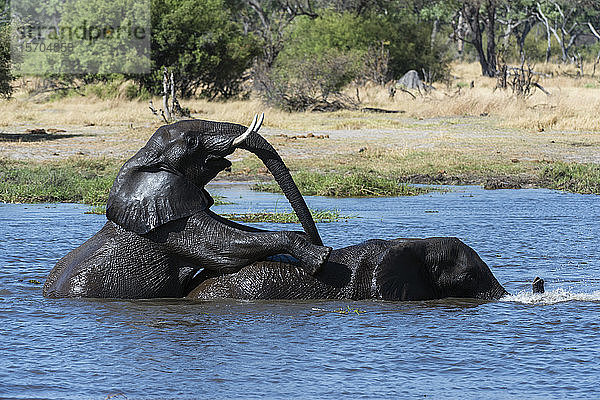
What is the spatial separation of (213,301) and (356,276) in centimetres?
95

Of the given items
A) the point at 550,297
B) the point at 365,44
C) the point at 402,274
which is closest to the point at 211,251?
the point at 402,274

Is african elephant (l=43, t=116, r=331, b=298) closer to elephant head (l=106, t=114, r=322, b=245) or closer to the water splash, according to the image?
elephant head (l=106, t=114, r=322, b=245)

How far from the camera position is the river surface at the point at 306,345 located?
4.79 meters

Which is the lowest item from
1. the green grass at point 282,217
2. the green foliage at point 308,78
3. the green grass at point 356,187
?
the green grass at point 282,217

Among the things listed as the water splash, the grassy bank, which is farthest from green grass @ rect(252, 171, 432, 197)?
the water splash

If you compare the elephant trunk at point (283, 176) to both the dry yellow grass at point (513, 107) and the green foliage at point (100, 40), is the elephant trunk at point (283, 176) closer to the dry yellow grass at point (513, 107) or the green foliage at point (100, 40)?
the dry yellow grass at point (513, 107)

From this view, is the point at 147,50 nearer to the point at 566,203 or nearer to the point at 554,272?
the point at 566,203

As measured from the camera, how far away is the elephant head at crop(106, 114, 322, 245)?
20.0 feet

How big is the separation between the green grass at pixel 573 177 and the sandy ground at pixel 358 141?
5.17 feet

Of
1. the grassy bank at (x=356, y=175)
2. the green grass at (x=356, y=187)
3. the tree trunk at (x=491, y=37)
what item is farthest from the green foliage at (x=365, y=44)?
the green grass at (x=356, y=187)

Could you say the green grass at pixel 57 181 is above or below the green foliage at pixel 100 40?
below

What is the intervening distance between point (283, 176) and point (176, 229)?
30.3 inches

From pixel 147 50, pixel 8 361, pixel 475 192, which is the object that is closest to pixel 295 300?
pixel 8 361

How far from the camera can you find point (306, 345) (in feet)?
18.4
